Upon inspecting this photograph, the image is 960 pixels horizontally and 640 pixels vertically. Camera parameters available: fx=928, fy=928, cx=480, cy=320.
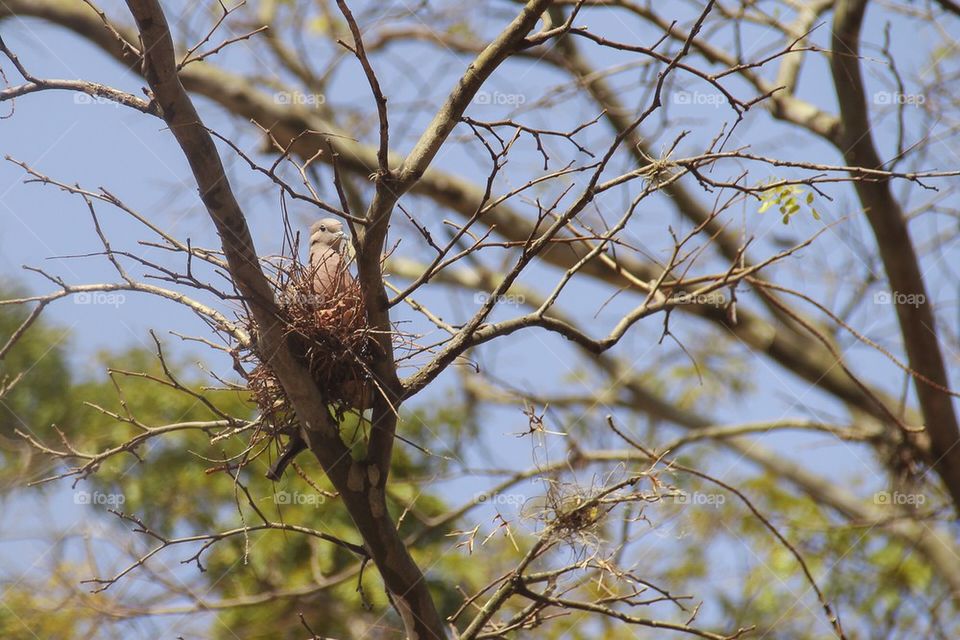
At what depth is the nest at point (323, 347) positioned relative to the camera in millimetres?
2686

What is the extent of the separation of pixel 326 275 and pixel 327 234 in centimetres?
44

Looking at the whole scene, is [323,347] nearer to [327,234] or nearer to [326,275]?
[326,275]

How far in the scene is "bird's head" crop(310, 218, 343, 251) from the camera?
3422 mm

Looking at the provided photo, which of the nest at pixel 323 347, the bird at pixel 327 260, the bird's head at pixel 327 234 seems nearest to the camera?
the nest at pixel 323 347

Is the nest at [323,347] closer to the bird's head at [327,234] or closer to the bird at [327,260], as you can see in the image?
the bird at [327,260]

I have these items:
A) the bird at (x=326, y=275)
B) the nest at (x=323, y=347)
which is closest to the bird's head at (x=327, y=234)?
the bird at (x=326, y=275)

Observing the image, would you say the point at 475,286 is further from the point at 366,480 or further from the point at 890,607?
the point at 366,480

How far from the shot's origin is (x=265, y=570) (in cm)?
582

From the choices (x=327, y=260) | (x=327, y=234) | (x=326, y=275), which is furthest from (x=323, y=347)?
(x=327, y=234)

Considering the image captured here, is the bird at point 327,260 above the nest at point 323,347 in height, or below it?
above

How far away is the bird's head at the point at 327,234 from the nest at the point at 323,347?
51cm

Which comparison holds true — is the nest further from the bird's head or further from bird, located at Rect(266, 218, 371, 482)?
the bird's head

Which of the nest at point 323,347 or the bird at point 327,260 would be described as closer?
the nest at point 323,347

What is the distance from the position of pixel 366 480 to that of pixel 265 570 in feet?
11.2
